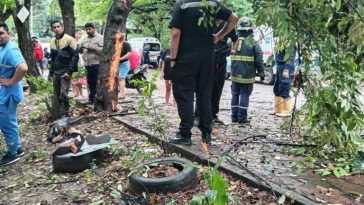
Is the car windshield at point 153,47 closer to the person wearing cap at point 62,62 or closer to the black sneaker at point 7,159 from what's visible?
the person wearing cap at point 62,62

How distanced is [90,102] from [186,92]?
5278 millimetres

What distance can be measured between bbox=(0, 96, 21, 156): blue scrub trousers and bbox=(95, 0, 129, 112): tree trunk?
2.03 m

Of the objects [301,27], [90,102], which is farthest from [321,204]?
[90,102]

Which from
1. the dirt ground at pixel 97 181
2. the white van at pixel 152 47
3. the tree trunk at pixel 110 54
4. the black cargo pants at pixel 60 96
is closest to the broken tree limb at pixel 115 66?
the tree trunk at pixel 110 54

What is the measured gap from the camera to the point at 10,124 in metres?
6.66

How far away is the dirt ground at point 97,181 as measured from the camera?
4184 millimetres

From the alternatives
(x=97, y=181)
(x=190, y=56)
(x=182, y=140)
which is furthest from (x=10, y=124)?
(x=190, y=56)

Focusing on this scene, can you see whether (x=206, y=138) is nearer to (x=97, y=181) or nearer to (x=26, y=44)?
(x=97, y=181)

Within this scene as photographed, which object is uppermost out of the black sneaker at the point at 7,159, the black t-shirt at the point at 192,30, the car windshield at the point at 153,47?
the black t-shirt at the point at 192,30

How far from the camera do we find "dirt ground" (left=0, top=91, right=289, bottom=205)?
4184 mm

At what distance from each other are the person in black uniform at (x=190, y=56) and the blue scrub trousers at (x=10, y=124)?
275 cm

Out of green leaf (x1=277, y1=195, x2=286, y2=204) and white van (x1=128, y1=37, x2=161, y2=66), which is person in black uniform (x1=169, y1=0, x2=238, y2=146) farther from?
white van (x1=128, y1=37, x2=161, y2=66)

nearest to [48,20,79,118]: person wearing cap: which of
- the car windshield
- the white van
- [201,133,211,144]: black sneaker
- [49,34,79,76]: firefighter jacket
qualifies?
[49,34,79,76]: firefighter jacket

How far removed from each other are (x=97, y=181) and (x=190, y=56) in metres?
1.86
